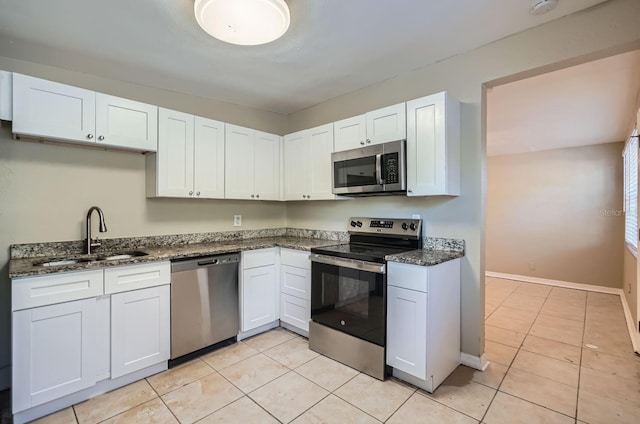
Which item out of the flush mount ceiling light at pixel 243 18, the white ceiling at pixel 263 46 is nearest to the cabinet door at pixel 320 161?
the white ceiling at pixel 263 46

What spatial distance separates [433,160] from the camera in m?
2.29

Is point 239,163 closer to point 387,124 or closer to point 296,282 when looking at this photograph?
point 296,282

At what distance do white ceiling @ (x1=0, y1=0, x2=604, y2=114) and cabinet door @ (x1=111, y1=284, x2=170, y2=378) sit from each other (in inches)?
71.5

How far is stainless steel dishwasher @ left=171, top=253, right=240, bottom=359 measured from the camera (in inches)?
94.2

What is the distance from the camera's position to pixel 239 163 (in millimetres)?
3197

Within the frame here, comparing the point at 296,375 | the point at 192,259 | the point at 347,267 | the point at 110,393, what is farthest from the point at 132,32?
the point at 296,375

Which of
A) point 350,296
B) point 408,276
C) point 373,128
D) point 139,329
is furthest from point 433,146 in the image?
point 139,329

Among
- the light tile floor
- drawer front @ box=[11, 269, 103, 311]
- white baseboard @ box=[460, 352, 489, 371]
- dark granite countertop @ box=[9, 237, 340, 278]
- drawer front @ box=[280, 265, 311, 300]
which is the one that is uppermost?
dark granite countertop @ box=[9, 237, 340, 278]

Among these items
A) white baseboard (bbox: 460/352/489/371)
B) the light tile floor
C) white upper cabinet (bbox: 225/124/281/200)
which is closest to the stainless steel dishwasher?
the light tile floor

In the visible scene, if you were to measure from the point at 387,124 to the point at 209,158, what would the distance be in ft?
5.64

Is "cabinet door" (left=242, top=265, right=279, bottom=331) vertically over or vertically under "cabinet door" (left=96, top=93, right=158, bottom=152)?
Answer: under

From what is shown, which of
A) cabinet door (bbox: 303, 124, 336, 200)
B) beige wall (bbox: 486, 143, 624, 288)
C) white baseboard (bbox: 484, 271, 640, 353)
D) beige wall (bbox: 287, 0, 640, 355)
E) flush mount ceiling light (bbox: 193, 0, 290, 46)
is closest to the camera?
flush mount ceiling light (bbox: 193, 0, 290, 46)

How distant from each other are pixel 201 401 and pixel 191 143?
2109 mm

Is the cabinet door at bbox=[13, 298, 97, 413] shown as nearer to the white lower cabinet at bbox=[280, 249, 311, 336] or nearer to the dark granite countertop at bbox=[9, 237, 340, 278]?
the dark granite countertop at bbox=[9, 237, 340, 278]
